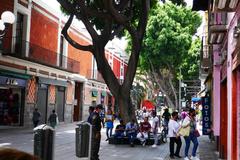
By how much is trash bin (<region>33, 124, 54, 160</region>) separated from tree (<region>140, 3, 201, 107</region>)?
1267 inches

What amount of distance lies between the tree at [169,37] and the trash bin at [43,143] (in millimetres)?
32171

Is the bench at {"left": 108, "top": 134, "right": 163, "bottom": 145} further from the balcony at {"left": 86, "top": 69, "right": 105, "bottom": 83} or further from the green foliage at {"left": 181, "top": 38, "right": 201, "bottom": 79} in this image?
the balcony at {"left": 86, "top": 69, "right": 105, "bottom": 83}

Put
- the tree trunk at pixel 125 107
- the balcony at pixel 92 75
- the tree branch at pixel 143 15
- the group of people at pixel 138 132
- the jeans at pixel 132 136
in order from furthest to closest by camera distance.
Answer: the balcony at pixel 92 75, the tree trunk at pixel 125 107, the tree branch at pixel 143 15, the group of people at pixel 138 132, the jeans at pixel 132 136

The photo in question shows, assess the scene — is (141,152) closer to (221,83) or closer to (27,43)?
(221,83)

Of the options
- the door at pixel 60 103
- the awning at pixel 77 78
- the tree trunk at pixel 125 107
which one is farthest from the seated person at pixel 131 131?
the awning at pixel 77 78

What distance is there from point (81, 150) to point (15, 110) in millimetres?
17955

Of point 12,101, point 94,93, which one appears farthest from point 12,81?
point 94,93

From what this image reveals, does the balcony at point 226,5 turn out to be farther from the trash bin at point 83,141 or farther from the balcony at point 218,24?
the trash bin at point 83,141

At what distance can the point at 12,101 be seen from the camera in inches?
1072

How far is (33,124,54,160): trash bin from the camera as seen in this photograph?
7117mm

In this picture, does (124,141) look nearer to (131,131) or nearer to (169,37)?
(131,131)

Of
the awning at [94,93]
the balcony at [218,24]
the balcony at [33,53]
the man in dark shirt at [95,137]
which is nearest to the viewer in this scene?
the balcony at [218,24]

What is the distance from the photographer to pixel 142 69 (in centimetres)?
4438

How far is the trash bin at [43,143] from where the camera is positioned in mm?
7117
